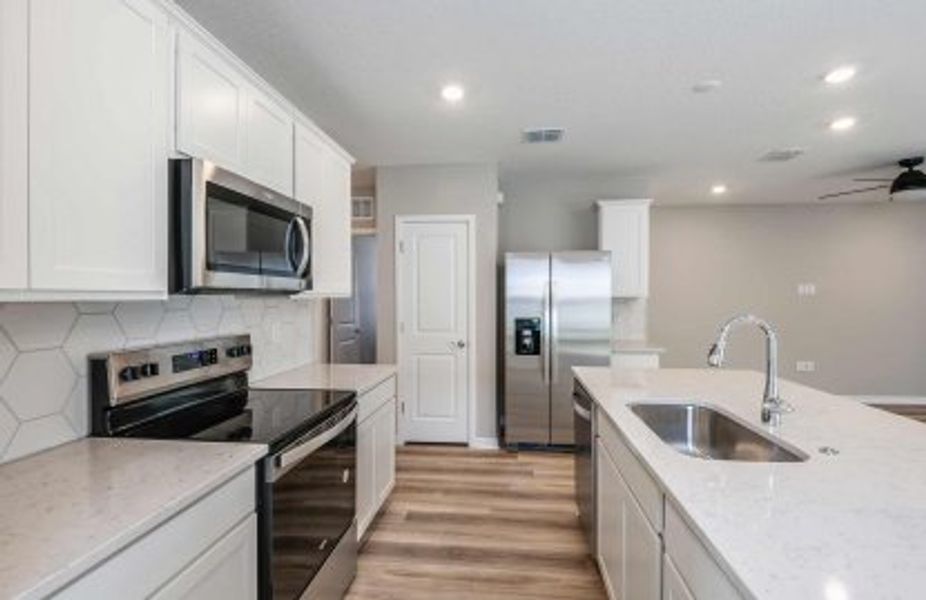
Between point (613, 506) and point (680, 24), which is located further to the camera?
point (680, 24)

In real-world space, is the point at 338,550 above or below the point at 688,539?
below

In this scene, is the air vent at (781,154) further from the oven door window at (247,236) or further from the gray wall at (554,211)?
the oven door window at (247,236)

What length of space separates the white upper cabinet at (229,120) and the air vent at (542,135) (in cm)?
190

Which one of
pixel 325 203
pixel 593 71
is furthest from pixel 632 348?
pixel 325 203

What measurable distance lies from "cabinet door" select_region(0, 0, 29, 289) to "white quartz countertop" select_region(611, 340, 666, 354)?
4.23 m

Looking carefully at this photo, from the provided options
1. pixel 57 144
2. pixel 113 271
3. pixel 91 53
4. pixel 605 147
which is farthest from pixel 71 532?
pixel 605 147

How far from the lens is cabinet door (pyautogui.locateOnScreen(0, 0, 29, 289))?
107 centimetres

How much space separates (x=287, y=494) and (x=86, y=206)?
1010mm

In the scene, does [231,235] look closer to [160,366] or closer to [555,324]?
[160,366]

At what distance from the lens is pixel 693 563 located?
1.14 metres

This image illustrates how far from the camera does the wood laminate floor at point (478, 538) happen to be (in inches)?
94.6

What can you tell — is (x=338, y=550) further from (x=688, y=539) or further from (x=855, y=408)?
(x=855, y=408)

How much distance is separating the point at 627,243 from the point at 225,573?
4.45m

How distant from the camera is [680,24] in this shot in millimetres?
2275
